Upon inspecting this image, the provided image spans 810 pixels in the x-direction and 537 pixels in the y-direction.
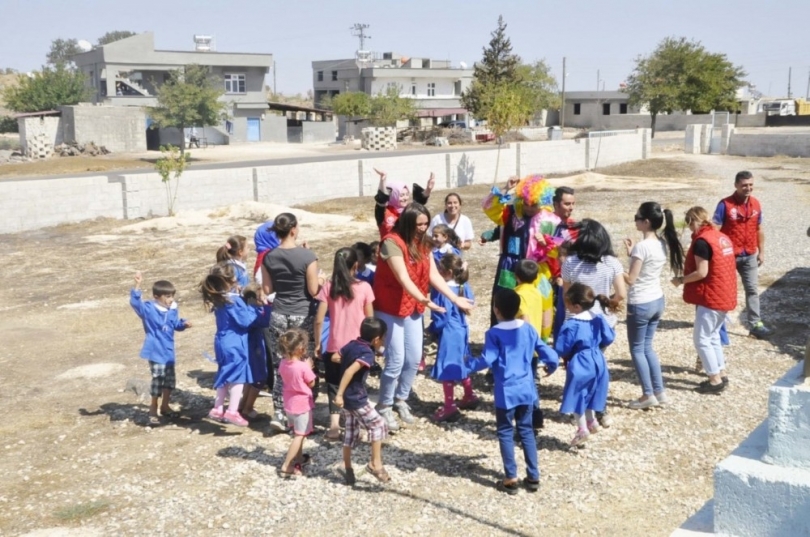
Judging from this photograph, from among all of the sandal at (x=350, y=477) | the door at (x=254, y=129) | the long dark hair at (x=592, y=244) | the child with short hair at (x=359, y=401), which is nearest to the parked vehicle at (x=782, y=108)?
the door at (x=254, y=129)

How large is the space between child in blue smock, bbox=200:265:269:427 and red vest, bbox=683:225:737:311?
366 centimetres

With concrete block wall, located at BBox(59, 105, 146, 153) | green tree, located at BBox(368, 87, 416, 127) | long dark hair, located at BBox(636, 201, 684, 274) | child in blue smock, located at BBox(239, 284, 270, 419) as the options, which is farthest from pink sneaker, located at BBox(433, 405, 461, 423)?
green tree, located at BBox(368, 87, 416, 127)

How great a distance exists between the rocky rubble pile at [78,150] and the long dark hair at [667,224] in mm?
39975

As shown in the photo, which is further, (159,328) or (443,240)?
(443,240)

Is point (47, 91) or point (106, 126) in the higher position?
point (47, 91)

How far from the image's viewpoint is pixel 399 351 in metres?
6.04

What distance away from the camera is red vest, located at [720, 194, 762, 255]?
8.70m

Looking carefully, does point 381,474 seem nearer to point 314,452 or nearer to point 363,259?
point 314,452

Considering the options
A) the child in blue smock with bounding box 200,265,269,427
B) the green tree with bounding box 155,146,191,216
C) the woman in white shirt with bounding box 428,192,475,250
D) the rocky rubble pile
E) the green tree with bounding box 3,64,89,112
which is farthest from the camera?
the green tree with bounding box 3,64,89,112

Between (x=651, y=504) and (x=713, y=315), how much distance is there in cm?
239

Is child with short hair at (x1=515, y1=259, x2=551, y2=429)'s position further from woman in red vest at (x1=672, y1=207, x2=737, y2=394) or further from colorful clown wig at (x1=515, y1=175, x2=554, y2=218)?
woman in red vest at (x1=672, y1=207, x2=737, y2=394)

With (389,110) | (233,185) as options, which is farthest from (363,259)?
(389,110)

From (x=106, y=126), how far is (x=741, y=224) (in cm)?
4257

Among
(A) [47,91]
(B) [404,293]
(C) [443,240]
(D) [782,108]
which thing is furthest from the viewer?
(D) [782,108]
